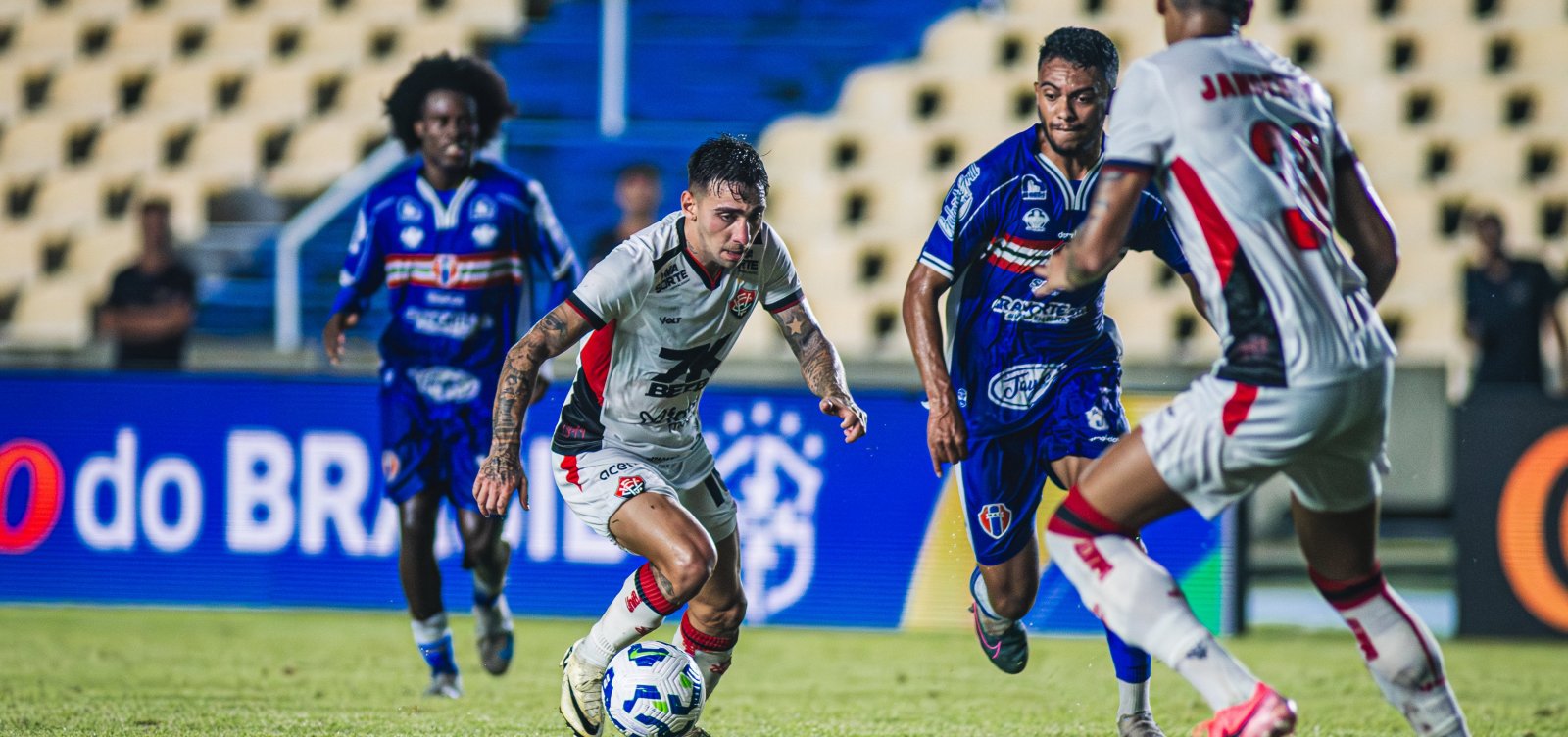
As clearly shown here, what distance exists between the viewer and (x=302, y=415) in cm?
891

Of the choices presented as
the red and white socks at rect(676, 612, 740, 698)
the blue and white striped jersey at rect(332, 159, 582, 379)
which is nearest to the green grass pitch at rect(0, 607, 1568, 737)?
the red and white socks at rect(676, 612, 740, 698)

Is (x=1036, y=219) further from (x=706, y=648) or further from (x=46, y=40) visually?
(x=46, y=40)

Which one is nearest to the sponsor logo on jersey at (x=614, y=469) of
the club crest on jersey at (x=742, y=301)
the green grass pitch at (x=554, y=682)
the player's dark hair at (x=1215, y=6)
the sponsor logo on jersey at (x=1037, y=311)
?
the club crest on jersey at (x=742, y=301)

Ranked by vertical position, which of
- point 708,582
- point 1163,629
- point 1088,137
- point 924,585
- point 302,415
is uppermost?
point 1088,137

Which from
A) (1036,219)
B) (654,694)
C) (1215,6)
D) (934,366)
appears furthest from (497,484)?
(1215,6)

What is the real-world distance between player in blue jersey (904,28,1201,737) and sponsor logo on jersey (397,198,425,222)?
2212mm

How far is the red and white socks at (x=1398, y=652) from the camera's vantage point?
13.1 ft

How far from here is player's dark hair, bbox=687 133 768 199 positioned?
479 centimetres

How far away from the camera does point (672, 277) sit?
4949mm

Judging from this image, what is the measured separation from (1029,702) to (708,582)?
180cm

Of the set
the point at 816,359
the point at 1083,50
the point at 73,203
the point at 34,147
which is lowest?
the point at 73,203

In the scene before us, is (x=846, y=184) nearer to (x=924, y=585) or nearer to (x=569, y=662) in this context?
(x=924, y=585)

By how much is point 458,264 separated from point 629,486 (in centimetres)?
188

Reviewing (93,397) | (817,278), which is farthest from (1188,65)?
(817,278)
